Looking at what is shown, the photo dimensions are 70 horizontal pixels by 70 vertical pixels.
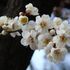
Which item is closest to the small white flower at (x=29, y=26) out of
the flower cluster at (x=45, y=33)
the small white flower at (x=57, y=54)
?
the flower cluster at (x=45, y=33)

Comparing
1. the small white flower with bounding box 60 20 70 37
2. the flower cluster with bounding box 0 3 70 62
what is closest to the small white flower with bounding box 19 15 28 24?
the flower cluster with bounding box 0 3 70 62

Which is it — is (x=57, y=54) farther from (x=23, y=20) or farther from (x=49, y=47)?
(x=23, y=20)

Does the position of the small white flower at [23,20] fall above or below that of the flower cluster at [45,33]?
above

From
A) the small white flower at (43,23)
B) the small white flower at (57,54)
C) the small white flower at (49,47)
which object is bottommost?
the small white flower at (57,54)

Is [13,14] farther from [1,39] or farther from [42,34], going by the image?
[42,34]

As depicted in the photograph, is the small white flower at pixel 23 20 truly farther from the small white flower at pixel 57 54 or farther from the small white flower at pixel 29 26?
the small white flower at pixel 57 54

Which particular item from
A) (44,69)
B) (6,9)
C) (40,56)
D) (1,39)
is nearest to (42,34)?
(1,39)

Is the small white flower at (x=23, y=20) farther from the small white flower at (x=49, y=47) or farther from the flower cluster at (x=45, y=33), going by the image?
the small white flower at (x=49, y=47)

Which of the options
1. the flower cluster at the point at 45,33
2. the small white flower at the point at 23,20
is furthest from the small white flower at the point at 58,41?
the small white flower at the point at 23,20

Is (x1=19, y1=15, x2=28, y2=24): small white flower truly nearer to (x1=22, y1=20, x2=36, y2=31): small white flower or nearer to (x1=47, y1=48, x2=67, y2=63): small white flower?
(x1=22, y1=20, x2=36, y2=31): small white flower
